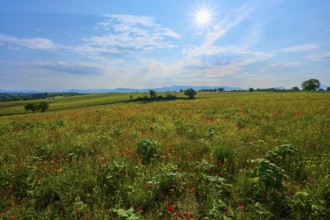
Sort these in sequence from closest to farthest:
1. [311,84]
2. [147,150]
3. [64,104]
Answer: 1. [147,150]
2. [64,104]
3. [311,84]

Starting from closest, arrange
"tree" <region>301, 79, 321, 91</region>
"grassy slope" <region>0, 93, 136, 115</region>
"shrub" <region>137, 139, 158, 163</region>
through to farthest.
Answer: "shrub" <region>137, 139, 158, 163</region> < "grassy slope" <region>0, 93, 136, 115</region> < "tree" <region>301, 79, 321, 91</region>

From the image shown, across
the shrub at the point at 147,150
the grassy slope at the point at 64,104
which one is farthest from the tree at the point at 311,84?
the shrub at the point at 147,150

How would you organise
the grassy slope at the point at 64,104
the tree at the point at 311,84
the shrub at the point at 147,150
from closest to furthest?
the shrub at the point at 147,150 → the grassy slope at the point at 64,104 → the tree at the point at 311,84

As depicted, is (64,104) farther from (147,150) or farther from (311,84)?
(311,84)

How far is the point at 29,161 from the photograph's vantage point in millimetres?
5188

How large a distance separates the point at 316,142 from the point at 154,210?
19.9 ft

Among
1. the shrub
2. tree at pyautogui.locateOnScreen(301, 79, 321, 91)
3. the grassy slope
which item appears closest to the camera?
the shrub

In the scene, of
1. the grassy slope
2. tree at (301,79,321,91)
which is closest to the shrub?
the grassy slope

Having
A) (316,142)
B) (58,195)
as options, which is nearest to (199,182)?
(58,195)

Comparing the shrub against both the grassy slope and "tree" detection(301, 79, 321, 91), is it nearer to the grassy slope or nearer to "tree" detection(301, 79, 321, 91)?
the grassy slope

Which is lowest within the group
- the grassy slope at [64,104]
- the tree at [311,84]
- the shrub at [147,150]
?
the grassy slope at [64,104]

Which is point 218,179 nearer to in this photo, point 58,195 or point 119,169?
point 119,169

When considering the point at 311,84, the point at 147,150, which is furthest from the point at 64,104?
the point at 311,84

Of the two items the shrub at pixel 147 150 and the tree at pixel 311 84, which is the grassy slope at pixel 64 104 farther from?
the tree at pixel 311 84
